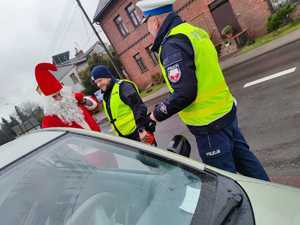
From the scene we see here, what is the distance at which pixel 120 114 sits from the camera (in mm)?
3623

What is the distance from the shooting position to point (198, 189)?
1.59 meters

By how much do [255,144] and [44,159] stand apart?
12.7 feet

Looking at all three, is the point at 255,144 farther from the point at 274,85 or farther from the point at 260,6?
the point at 260,6

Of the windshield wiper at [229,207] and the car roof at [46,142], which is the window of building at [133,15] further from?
the windshield wiper at [229,207]

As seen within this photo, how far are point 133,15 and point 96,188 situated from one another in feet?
71.3

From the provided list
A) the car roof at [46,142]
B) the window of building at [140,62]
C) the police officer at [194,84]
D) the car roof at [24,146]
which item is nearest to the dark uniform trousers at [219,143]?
the police officer at [194,84]

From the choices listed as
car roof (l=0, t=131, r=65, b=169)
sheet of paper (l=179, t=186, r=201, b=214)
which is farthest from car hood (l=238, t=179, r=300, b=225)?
car roof (l=0, t=131, r=65, b=169)

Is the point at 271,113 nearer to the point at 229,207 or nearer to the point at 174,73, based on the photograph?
the point at 174,73

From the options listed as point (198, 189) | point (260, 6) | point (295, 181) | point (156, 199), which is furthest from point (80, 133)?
point (260, 6)

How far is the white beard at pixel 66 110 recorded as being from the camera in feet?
12.1

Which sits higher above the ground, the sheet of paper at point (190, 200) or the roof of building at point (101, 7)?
the roof of building at point (101, 7)

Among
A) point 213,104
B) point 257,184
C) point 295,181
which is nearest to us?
point 257,184

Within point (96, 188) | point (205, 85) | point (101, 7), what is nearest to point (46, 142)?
point (96, 188)

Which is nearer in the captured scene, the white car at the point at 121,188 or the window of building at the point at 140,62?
the white car at the point at 121,188
